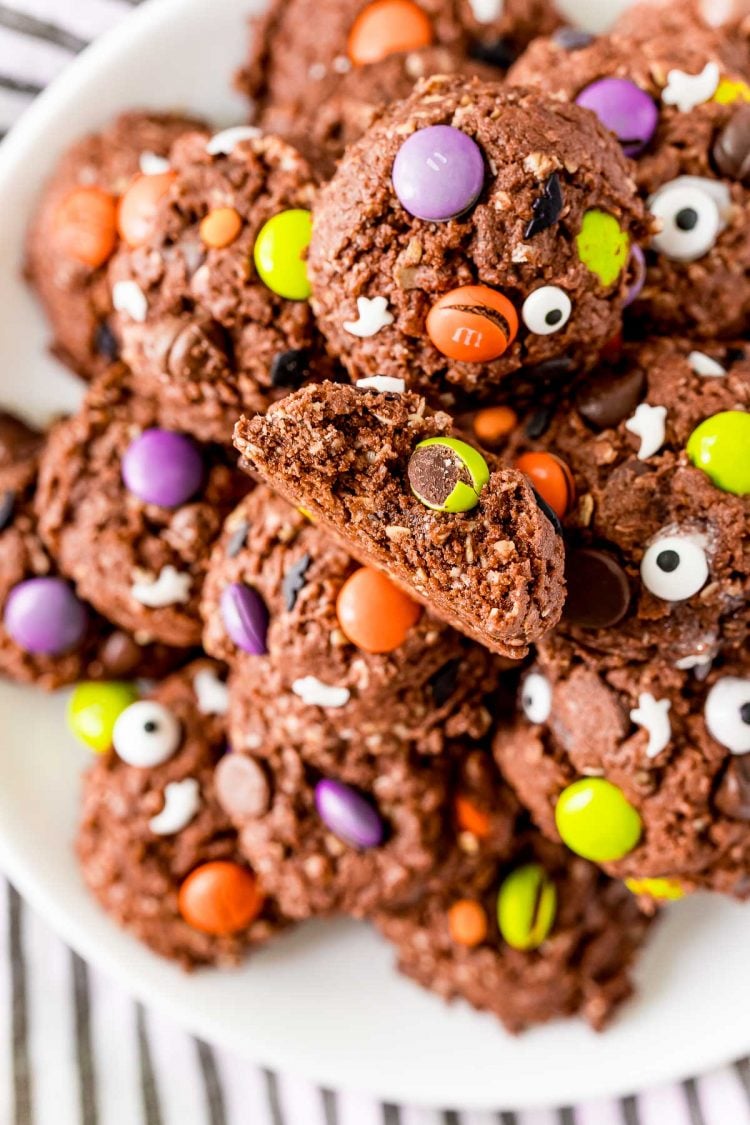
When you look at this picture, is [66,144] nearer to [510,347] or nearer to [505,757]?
[510,347]

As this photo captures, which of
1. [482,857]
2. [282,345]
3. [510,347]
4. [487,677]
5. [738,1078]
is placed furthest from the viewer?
[738,1078]

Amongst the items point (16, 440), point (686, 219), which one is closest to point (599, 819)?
point (686, 219)

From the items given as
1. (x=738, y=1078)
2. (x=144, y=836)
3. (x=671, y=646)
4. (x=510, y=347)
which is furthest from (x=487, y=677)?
(x=738, y=1078)

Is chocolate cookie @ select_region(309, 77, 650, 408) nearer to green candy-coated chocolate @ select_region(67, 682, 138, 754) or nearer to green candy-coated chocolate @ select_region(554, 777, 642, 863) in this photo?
green candy-coated chocolate @ select_region(554, 777, 642, 863)

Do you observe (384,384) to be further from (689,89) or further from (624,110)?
(689,89)

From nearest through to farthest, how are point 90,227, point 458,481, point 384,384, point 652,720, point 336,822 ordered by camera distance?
1. point 458,481
2. point 384,384
3. point 652,720
4. point 336,822
5. point 90,227
